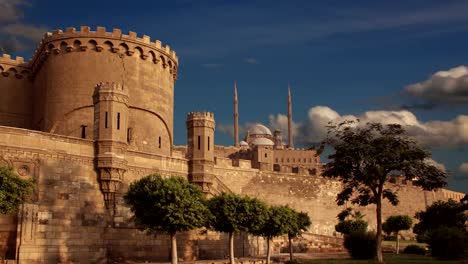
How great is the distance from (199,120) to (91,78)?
27.0 ft

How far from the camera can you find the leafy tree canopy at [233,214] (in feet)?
95.3

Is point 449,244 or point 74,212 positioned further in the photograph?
point 449,244

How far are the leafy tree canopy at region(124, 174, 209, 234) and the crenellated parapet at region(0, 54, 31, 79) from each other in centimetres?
1920

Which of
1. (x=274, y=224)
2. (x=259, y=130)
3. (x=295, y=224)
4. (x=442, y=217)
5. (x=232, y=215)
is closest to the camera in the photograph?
(x=232, y=215)

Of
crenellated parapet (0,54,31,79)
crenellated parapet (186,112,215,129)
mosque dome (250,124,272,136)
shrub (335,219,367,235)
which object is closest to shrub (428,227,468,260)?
crenellated parapet (186,112,215,129)

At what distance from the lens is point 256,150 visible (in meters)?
72.2

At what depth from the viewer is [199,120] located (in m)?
34.2

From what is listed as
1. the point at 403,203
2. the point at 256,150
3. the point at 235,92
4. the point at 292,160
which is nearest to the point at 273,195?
the point at 256,150

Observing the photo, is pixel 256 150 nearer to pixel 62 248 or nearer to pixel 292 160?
pixel 292 160

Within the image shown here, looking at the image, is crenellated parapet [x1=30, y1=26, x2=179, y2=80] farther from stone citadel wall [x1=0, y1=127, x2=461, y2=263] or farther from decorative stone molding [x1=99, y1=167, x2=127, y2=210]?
decorative stone molding [x1=99, y1=167, x2=127, y2=210]

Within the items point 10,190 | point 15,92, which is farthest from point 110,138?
point 15,92

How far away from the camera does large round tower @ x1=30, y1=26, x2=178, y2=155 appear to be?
35281 mm

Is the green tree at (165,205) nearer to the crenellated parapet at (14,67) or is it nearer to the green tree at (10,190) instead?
the green tree at (10,190)

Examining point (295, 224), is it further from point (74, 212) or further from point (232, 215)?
point (74, 212)
